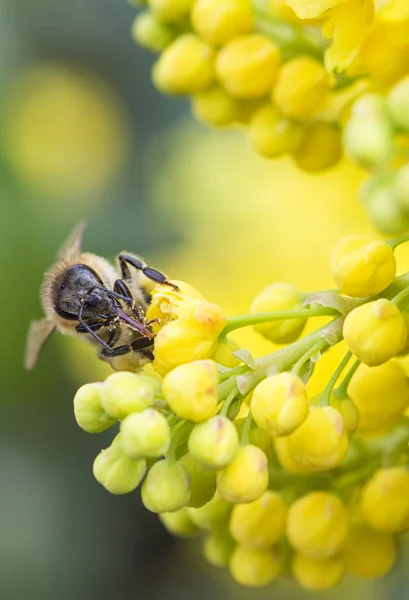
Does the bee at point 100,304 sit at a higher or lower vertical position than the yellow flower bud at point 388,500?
lower

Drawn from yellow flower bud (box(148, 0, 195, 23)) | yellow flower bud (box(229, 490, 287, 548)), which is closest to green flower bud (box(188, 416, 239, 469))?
yellow flower bud (box(229, 490, 287, 548))

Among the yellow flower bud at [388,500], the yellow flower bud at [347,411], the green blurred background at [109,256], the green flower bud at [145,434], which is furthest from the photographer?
the green blurred background at [109,256]

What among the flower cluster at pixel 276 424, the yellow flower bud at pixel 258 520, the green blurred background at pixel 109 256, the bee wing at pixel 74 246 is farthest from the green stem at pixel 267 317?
the green blurred background at pixel 109 256

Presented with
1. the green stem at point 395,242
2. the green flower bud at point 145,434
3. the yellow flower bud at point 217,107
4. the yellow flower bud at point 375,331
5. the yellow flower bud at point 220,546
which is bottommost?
the yellow flower bud at point 220,546

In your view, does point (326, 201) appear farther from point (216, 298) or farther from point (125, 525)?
point (125, 525)

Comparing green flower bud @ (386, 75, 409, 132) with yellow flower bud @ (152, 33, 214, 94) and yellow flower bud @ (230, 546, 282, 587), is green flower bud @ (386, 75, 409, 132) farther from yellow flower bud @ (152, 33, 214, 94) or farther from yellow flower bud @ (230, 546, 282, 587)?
yellow flower bud @ (230, 546, 282, 587)

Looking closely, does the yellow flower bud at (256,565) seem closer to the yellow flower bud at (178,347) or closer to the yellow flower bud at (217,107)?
the yellow flower bud at (178,347)
